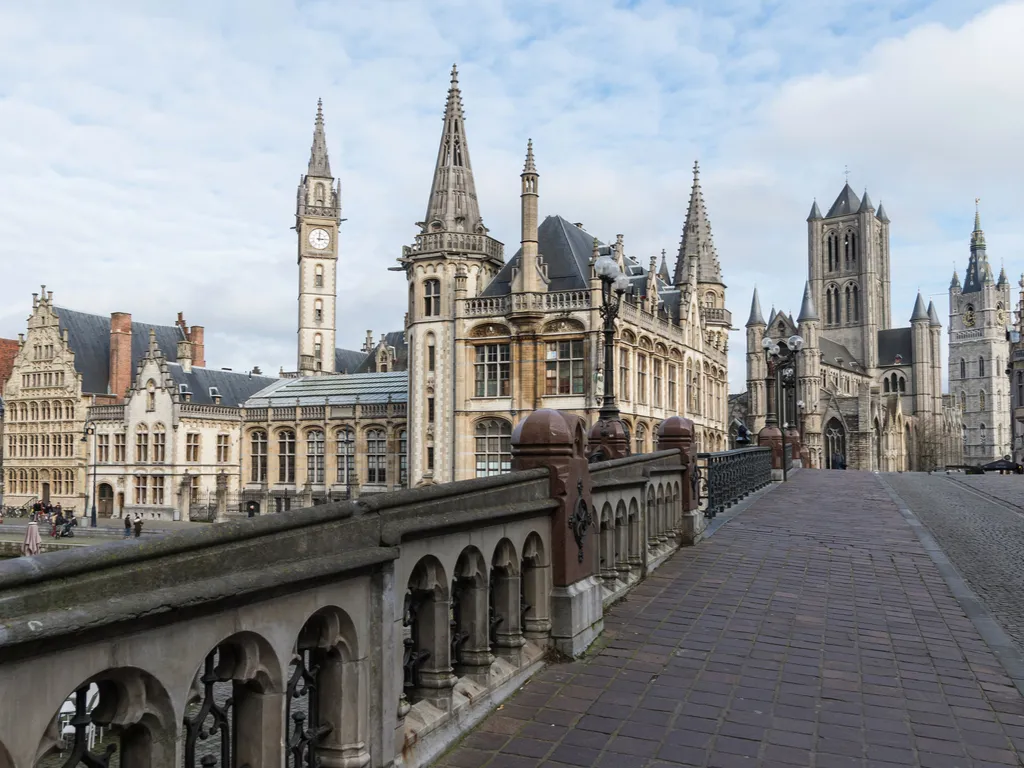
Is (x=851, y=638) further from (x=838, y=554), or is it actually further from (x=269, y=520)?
(x=269, y=520)

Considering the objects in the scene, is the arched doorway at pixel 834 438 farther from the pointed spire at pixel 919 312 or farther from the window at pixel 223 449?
the window at pixel 223 449

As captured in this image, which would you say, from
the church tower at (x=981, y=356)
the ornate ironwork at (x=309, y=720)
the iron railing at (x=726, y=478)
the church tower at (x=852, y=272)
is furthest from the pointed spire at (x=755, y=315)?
the ornate ironwork at (x=309, y=720)

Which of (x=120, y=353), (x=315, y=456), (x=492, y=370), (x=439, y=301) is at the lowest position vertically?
(x=315, y=456)

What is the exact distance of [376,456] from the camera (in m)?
49.0

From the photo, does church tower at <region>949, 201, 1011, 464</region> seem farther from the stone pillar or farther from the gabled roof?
the stone pillar

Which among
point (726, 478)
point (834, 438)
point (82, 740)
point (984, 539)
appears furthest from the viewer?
point (834, 438)

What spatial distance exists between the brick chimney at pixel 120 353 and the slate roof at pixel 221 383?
502 centimetres

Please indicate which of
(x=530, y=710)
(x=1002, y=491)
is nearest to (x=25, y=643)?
(x=530, y=710)

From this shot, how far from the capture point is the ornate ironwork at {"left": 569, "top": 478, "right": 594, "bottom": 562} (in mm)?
6578

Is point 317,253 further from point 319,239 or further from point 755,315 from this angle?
point 755,315

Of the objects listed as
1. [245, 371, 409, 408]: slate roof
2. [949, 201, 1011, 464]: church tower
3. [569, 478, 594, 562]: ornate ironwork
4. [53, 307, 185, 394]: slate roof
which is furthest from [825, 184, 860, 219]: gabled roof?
[569, 478, 594, 562]: ornate ironwork

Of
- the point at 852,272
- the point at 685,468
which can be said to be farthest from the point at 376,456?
the point at 852,272

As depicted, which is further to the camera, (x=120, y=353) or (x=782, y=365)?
(x=120, y=353)

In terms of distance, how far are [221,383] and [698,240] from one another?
34346 millimetres
